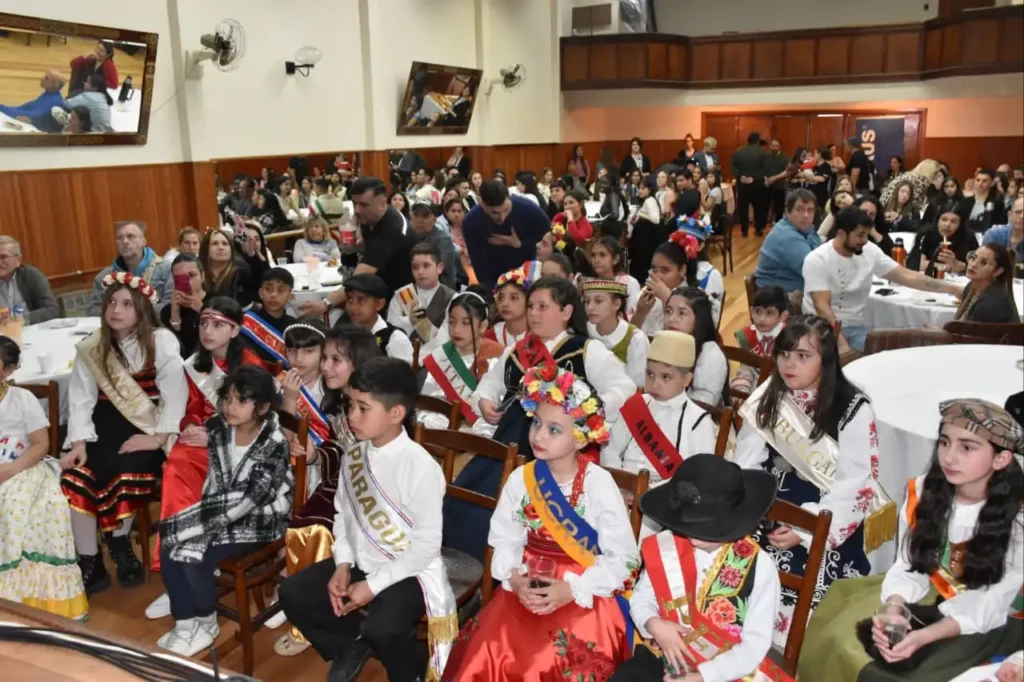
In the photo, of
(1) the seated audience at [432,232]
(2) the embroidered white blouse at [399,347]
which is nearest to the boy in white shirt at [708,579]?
(2) the embroidered white blouse at [399,347]

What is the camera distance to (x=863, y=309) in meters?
5.20

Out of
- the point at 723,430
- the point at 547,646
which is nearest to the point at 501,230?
the point at 723,430

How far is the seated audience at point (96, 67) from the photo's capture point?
7.40 metres

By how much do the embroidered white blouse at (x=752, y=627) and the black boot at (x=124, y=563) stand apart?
8.65 ft

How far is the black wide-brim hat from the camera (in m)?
2.07

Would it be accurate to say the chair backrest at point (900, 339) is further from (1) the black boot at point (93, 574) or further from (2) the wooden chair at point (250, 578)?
(1) the black boot at point (93, 574)

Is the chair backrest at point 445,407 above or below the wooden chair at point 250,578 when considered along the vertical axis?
above

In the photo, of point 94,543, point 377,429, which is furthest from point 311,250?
point 377,429

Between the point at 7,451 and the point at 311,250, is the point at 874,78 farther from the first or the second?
the point at 7,451

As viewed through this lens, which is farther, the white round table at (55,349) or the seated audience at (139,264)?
the seated audience at (139,264)

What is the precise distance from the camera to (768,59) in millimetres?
14867

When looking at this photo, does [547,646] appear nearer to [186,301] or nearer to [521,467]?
[521,467]

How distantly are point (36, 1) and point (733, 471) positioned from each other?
7325 mm

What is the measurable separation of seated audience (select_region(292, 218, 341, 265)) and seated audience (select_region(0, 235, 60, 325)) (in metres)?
2.40
